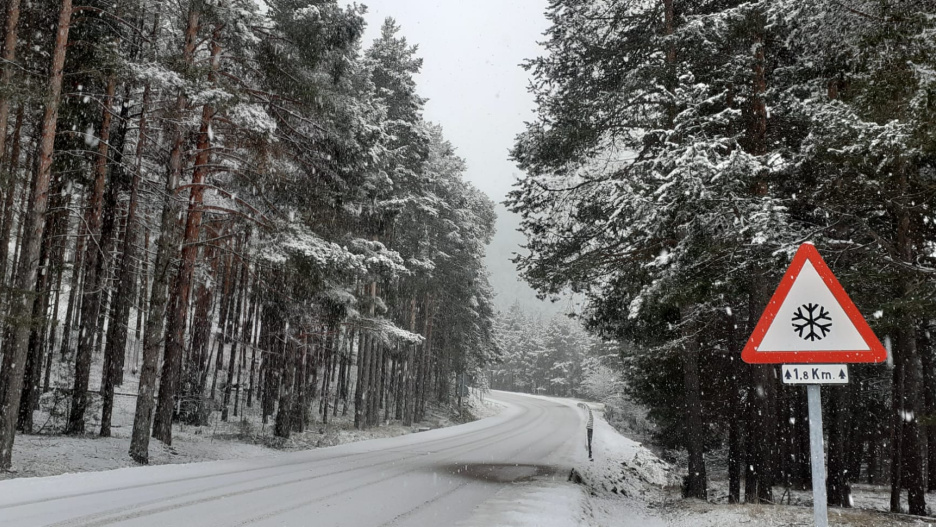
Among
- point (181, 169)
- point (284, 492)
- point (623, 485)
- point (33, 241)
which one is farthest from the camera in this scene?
point (623, 485)

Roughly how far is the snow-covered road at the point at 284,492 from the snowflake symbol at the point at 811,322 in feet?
14.9

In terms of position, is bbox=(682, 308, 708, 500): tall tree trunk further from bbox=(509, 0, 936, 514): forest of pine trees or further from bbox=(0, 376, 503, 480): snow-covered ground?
bbox=(0, 376, 503, 480): snow-covered ground

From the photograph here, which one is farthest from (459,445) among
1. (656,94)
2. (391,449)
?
(656,94)

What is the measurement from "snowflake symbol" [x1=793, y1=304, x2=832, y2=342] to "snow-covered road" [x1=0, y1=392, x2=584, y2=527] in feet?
14.9

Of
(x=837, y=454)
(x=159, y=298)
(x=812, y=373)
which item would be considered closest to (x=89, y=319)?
(x=159, y=298)

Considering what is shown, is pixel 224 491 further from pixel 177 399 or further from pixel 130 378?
pixel 130 378

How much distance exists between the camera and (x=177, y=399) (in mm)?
18828

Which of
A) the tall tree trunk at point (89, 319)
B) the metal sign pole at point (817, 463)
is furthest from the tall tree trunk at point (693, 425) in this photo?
the tall tree trunk at point (89, 319)

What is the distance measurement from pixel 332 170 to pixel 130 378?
76.4 feet

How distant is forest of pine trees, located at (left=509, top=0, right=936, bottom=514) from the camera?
304 inches

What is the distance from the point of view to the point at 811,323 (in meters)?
3.60

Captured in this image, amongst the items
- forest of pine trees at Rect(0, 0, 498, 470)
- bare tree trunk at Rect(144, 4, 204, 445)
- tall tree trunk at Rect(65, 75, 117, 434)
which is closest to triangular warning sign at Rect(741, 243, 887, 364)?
forest of pine trees at Rect(0, 0, 498, 470)

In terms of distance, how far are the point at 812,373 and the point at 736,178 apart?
215 inches

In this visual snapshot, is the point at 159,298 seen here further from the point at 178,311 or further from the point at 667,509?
the point at 667,509
